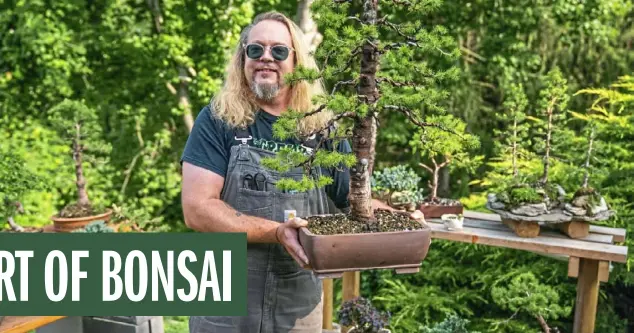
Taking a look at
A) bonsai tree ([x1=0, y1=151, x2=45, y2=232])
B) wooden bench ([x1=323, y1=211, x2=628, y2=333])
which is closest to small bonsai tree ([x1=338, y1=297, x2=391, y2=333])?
wooden bench ([x1=323, y1=211, x2=628, y2=333])

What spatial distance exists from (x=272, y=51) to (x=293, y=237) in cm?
56

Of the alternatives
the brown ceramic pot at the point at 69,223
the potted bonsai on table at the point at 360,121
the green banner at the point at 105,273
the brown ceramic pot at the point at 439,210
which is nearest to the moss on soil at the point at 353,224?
the potted bonsai on table at the point at 360,121

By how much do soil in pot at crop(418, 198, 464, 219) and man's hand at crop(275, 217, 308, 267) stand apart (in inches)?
60.5

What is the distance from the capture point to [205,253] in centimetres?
199

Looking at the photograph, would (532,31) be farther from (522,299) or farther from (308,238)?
(308,238)

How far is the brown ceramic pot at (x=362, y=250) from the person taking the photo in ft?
4.58

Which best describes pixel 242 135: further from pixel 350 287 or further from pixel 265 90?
pixel 350 287

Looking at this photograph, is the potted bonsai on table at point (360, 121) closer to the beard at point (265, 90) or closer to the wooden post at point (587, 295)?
the beard at point (265, 90)

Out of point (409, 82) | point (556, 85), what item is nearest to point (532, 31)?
point (556, 85)

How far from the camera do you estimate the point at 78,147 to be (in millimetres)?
4082

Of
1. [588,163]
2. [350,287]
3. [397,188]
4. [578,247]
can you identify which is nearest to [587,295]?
[578,247]

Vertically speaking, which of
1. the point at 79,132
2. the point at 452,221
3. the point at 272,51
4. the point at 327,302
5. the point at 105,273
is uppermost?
the point at 272,51

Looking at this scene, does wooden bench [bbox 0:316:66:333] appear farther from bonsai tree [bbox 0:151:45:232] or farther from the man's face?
the man's face

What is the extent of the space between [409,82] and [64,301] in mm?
1497
